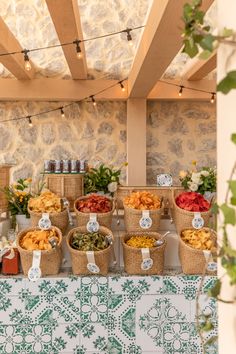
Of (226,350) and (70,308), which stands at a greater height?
(226,350)

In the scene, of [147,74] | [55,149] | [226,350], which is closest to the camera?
[226,350]

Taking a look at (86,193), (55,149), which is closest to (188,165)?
(55,149)

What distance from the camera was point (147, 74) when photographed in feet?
16.4

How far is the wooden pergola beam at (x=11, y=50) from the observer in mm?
4387

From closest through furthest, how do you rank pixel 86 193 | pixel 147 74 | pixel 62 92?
1. pixel 86 193
2. pixel 147 74
3. pixel 62 92

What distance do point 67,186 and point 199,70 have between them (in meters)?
2.45

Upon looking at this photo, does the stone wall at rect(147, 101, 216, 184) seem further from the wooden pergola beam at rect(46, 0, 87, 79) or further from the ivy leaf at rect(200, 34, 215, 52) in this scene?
the ivy leaf at rect(200, 34, 215, 52)

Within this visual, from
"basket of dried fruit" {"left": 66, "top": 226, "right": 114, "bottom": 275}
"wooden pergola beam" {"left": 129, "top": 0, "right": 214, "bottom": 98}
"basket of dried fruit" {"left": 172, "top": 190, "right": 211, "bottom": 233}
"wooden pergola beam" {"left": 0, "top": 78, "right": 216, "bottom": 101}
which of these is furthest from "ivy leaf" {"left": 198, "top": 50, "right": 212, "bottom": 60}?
"wooden pergola beam" {"left": 0, "top": 78, "right": 216, "bottom": 101}

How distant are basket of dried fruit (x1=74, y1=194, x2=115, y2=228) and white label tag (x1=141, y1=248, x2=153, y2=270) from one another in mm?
468

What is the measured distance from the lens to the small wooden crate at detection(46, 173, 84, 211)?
14.2 ft

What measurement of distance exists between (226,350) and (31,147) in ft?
19.5

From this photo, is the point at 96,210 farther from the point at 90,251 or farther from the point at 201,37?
the point at 201,37

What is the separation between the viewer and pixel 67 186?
171 inches

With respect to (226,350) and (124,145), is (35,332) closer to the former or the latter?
(226,350)
